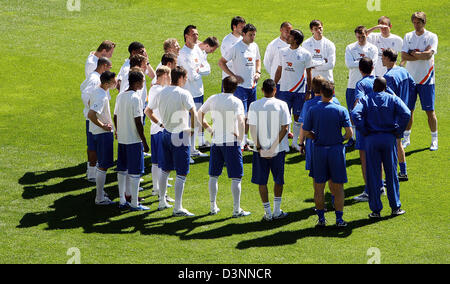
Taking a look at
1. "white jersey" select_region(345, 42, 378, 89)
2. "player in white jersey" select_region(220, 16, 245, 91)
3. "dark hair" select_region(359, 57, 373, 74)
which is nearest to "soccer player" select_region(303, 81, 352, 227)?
"dark hair" select_region(359, 57, 373, 74)

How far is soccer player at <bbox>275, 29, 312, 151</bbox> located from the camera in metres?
12.6

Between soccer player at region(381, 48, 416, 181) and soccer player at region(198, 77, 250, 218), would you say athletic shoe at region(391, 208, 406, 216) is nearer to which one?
soccer player at region(381, 48, 416, 181)

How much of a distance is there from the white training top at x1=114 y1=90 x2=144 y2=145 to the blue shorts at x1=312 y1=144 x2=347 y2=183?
2664 mm

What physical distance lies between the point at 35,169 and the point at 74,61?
266 inches

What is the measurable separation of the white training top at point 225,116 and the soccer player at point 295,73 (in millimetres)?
3083

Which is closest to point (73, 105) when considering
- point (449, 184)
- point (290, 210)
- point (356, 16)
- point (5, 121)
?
point (5, 121)

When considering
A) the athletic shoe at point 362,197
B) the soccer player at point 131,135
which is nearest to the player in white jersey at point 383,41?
the athletic shoe at point 362,197

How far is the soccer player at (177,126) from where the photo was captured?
399 inches

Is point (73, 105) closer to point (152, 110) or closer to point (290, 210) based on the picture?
point (152, 110)

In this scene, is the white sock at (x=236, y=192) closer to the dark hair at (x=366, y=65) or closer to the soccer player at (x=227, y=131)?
the soccer player at (x=227, y=131)

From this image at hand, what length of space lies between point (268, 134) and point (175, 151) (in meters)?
1.42

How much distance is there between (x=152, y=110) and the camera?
1039 cm

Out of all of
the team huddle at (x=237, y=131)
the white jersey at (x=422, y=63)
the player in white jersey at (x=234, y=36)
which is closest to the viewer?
the team huddle at (x=237, y=131)

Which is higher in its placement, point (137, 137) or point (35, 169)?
point (137, 137)
